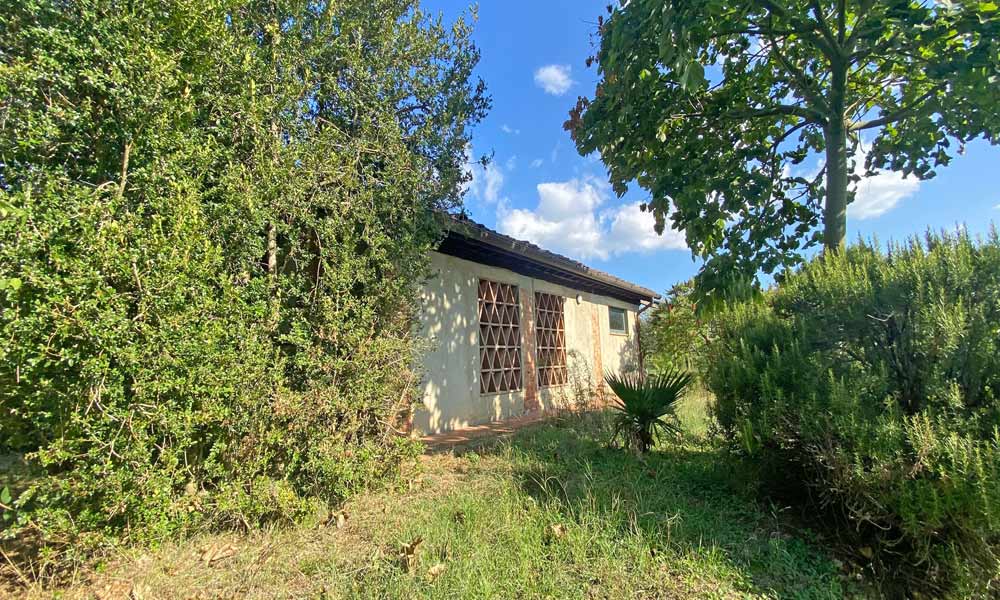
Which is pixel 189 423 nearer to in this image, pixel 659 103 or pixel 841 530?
pixel 841 530

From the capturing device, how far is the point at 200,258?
2.92 m

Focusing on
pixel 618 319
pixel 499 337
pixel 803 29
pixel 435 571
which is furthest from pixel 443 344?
pixel 618 319

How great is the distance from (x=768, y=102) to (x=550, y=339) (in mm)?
6408

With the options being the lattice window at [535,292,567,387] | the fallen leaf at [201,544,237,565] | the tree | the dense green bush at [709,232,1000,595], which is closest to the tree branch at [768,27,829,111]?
the tree

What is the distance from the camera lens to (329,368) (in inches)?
141

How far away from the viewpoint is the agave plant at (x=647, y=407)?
467 cm

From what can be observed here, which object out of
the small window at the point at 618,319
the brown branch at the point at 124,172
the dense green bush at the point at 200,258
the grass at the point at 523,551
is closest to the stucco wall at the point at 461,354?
the dense green bush at the point at 200,258

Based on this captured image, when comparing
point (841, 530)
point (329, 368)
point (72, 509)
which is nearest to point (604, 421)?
point (841, 530)

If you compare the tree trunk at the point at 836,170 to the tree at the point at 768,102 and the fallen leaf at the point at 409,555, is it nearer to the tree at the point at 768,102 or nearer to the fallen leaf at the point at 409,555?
the tree at the point at 768,102

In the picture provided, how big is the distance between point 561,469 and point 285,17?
5.24 metres

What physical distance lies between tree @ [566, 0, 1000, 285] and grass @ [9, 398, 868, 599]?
9.38 feet

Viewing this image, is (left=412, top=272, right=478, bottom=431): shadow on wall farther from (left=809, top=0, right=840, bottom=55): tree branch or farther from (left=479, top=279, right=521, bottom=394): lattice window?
(left=809, top=0, right=840, bottom=55): tree branch

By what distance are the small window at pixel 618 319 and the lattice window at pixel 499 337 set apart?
5241 mm

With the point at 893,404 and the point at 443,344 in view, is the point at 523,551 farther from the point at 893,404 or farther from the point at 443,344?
the point at 443,344
